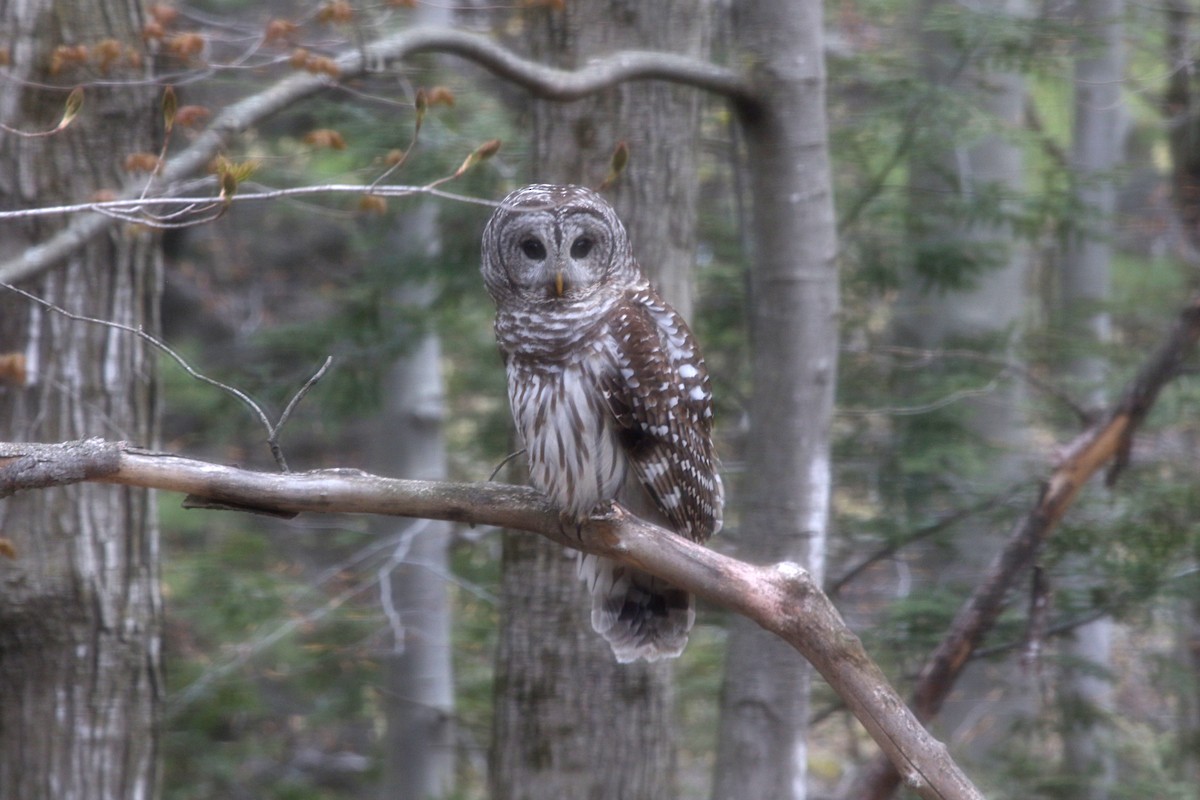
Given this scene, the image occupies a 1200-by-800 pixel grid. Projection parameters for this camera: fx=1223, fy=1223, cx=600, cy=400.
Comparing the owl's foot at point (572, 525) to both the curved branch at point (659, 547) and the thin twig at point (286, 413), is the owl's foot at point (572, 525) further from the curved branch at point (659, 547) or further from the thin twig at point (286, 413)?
the thin twig at point (286, 413)

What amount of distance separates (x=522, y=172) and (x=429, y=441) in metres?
2.59

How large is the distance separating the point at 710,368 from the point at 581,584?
300cm

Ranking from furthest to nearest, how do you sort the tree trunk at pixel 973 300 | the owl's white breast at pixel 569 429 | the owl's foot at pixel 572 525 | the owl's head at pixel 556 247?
the tree trunk at pixel 973 300
the owl's head at pixel 556 247
the owl's white breast at pixel 569 429
the owl's foot at pixel 572 525

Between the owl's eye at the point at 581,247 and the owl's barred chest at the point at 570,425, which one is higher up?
the owl's eye at the point at 581,247

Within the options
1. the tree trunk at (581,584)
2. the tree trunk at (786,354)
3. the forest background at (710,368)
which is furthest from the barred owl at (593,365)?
the tree trunk at (581,584)

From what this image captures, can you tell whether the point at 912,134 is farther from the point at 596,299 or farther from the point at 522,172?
the point at 596,299

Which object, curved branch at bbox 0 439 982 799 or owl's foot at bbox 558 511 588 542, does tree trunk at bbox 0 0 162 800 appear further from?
owl's foot at bbox 558 511 588 542

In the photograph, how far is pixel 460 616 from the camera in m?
10.3

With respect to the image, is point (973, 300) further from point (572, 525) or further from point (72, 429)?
point (72, 429)

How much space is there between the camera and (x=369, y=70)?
4.62m

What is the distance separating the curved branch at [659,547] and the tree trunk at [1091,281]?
137 inches

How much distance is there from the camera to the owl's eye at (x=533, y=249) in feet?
13.3

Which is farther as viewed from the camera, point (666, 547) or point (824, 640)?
point (666, 547)

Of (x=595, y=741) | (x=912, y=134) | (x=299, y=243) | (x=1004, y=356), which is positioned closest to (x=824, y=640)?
(x=595, y=741)
